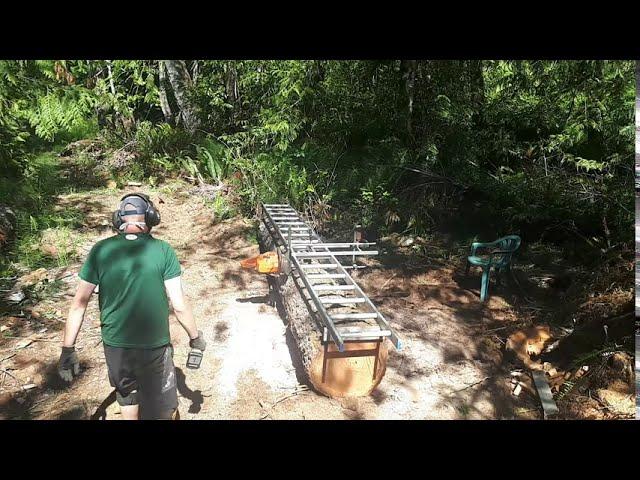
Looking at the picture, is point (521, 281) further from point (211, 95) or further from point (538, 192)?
point (211, 95)

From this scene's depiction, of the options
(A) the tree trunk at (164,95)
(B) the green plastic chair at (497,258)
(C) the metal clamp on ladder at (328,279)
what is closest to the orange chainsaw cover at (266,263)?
(C) the metal clamp on ladder at (328,279)

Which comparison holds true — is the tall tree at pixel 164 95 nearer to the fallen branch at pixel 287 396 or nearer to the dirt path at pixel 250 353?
the dirt path at pixel 250 353

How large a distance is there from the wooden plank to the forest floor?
1.6 inches

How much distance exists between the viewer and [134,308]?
1.81m

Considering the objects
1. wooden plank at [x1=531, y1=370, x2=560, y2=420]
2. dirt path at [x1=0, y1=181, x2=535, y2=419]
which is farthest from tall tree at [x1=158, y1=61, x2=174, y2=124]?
wooden plank at [x1=531, y1=370, x2=560, y2=420]

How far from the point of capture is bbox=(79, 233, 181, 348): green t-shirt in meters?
1.75

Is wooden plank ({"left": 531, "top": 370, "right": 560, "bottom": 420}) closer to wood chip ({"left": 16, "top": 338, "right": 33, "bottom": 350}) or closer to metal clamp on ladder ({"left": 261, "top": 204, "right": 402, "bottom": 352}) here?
metal clamp on ladder ({"left": 261, "top": 204, "right": 402, "bottom": 352})

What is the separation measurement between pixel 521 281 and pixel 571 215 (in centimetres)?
63

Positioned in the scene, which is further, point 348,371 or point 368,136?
point 368,136

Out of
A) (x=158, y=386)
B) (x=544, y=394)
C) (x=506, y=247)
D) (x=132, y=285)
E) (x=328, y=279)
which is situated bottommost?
(x=544, y=394)

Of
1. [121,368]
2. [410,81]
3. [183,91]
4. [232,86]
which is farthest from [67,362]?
[410,81]

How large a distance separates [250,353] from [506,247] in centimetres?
218

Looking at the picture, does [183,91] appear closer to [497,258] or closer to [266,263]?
[266,263]

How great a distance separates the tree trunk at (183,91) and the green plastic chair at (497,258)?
10.2 feet
